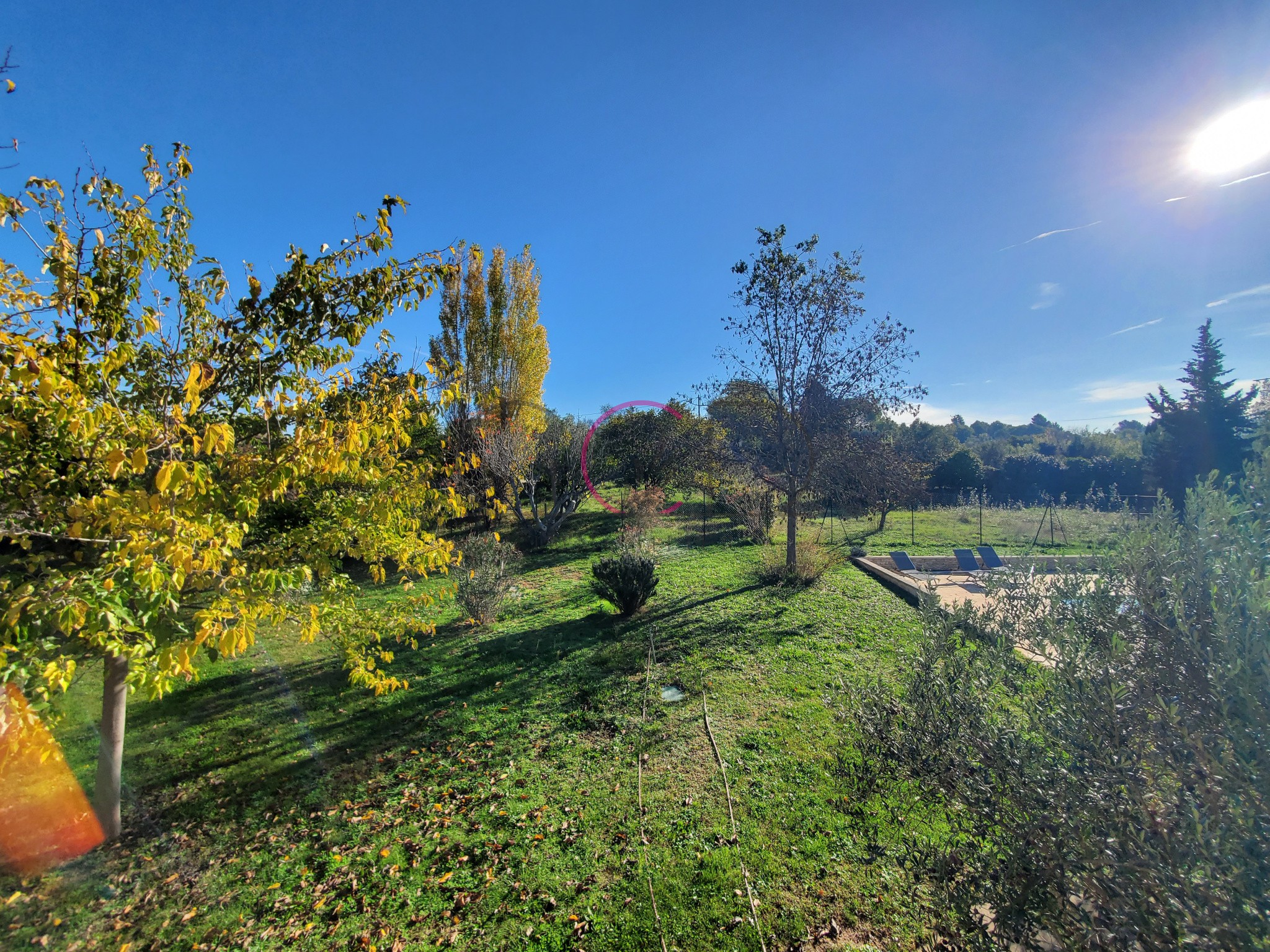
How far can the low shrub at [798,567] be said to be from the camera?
9.66 metres

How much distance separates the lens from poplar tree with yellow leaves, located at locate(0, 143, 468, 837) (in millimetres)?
1809

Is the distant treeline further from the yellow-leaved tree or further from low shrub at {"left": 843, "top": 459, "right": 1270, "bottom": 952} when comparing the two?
low shrub at {"left": 843, "top": 459, "right": 1270, "bottom": 952}

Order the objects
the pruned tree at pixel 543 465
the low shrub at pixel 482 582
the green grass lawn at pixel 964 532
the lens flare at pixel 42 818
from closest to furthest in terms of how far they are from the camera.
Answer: the lens flare at pixel 42 818
the low shrub at pixel 482 582
the green grass lawn at pixel 964 532
the pruned tree at pixel 543 465

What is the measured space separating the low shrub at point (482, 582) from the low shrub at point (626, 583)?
1.62m

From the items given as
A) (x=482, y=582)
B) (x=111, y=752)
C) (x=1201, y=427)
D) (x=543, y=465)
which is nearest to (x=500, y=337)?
(x=543, y=465)

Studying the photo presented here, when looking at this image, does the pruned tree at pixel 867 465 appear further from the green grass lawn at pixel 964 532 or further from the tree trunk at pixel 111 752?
the tree trunk at pixel 111 752

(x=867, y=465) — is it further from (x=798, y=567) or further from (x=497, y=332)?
(x=497, y=332)

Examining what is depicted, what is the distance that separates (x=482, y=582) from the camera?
25.4 ft

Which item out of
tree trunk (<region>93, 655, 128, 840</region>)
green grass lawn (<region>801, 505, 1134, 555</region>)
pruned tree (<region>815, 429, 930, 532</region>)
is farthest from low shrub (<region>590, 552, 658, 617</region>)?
green grass lawn (<region>801, 505, 1134, 555</region>)

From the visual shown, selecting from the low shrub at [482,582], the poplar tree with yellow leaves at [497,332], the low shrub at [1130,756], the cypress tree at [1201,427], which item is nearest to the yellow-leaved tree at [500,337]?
the poplar tree with yellow leaves at [497,332]

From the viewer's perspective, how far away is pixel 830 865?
118 inches

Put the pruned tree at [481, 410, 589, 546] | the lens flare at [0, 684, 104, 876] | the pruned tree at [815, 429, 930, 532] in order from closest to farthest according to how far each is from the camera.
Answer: the lens flare at [0, 684, 104, 876] < the pruned tree at [815, 429, 930, 532] < the pruned tree at [481, 410, 589, 546]

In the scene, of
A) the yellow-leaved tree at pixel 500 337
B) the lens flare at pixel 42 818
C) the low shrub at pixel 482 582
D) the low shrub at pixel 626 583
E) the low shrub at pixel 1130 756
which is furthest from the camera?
the yellow-leaved tree at pixel 500 337

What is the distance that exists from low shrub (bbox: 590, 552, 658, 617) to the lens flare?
5725mm
